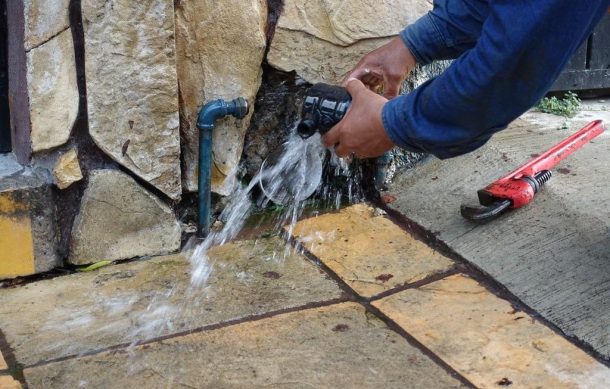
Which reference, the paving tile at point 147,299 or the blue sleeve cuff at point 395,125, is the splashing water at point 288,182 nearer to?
the paving tile at point 147,299

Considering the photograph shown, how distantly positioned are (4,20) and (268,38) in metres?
0.73

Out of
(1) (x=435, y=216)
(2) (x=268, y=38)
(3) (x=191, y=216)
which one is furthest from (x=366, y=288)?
(2) (x=268, y=38)

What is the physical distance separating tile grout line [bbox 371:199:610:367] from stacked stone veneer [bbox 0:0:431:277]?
1.57 ft

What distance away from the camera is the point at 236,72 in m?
2.50

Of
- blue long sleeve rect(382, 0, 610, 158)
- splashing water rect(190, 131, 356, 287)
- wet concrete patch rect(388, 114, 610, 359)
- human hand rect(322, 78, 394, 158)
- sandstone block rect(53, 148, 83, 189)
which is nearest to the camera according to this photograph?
blue long sleeve rect(382, 0, 610, 158)

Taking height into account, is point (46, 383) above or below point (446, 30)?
below

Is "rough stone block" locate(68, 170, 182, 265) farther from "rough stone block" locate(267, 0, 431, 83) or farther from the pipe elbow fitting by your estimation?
"rough stone block" locate(267, 0, 431, 83)

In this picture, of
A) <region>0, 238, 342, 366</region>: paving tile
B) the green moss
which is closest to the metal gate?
the green moss

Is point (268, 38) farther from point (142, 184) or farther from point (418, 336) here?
point (418, 336)

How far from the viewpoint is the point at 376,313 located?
218 cm

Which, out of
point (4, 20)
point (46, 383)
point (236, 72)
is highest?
point (4, 20)

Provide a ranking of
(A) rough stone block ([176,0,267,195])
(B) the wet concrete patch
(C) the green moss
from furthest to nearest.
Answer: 1. (C) the green moss
2. (A) rough stone block ([176,0,267,195])
3. (B) the wet concrete patch

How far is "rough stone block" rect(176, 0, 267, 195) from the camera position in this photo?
7.91 feet

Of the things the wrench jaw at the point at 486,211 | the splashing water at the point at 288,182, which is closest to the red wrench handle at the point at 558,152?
the wrench jaw at the point at 486,211
